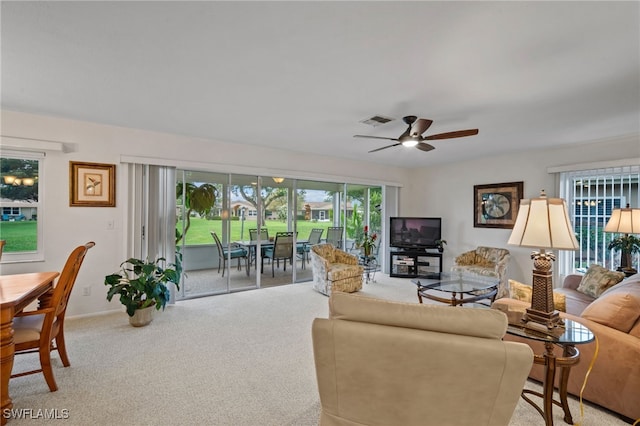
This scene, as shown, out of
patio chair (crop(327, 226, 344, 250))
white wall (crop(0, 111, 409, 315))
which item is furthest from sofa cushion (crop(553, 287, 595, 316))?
white wall (crop(0, 111, 409, 315))

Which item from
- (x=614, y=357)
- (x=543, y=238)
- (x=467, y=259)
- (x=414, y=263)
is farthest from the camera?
(x=414, y=263)

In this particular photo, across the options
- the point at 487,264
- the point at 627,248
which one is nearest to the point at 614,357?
the point at 627,248

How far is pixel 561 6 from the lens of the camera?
1.55 meters

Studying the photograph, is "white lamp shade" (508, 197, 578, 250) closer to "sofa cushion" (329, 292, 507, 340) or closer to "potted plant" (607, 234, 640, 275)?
"sofa cushion" (329, 292, 507, 340)

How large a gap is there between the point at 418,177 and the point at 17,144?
21.9 feet

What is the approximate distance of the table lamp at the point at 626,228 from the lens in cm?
336

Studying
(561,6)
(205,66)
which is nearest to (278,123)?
(205,66)

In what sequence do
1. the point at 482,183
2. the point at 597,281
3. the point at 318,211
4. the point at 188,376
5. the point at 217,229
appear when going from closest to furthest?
the point at 188,376, the point at 597,281, the point at 217,229, the point at 482,183, the point at 318,211

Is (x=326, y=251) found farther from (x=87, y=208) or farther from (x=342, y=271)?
(x=87, y=208)

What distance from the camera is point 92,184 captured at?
3.70 meters

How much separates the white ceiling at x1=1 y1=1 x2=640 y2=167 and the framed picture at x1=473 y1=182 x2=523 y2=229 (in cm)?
167

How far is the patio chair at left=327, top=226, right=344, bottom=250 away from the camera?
20.3 feet

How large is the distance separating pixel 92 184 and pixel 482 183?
20.6 ft

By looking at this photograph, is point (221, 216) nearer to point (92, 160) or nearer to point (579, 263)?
point (92, 160)
